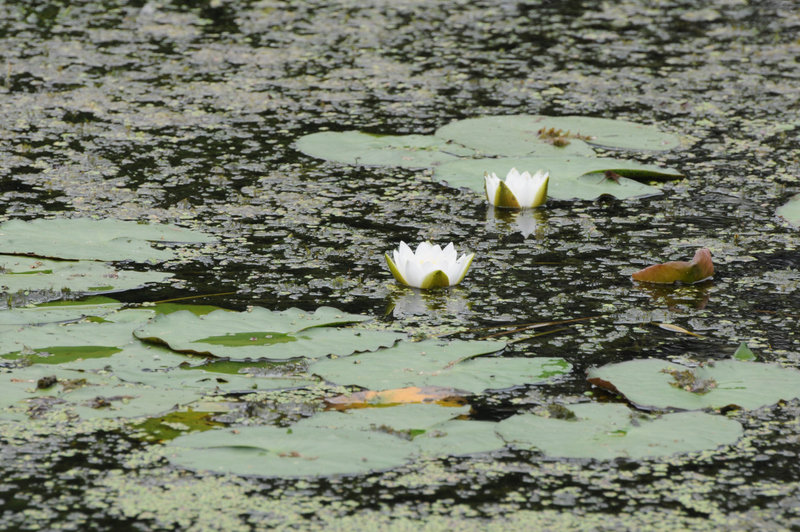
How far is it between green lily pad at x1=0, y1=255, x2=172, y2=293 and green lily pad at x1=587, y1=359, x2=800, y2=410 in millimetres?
1519

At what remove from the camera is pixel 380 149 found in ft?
16.6

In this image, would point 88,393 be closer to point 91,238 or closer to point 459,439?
point 459,439

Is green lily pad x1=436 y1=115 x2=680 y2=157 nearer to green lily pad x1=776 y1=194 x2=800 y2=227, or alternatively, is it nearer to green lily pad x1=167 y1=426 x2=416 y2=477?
green lily pad x1=776 y1=194 x2=800 y2=227

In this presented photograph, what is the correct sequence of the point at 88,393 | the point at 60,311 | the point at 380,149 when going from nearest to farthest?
the point at 88,393 → the point at 60,311 → the point at 380,149

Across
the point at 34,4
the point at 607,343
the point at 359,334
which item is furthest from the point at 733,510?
the point at 34,4

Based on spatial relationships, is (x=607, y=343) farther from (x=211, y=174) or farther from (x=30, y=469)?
(x=211, y=174)

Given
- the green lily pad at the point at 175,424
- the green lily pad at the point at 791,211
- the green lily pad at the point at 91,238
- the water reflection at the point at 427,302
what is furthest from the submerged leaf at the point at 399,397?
the green lily pad at the point at 791,211

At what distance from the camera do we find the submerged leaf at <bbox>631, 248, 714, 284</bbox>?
3680 millimetres

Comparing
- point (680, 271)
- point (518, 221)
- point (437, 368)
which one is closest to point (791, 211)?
point (680, 271)

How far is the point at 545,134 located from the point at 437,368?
2.51 metres

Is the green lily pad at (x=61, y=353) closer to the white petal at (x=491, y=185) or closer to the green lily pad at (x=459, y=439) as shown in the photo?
the green lily pad at (x=459, y=439)

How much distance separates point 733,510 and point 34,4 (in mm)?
7239

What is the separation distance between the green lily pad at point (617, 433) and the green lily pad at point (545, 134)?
2.46 metres

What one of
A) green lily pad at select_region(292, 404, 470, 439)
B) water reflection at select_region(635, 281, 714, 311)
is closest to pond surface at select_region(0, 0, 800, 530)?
water reflection at select_region(635, 281, 714, 311)
